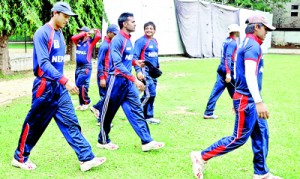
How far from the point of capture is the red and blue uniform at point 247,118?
4680 mm

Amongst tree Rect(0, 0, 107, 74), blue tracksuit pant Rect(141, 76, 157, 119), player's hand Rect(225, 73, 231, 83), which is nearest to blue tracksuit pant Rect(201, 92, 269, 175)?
blue tracksuit pant Rect(141, 76, 157, 119)

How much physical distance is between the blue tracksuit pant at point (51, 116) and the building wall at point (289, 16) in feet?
133

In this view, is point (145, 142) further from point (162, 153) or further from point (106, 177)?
point (106, 177)

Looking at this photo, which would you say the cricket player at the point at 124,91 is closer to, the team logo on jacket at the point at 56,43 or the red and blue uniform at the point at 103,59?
the team logo on jacket at the point at 56,43

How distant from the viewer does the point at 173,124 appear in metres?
8.00

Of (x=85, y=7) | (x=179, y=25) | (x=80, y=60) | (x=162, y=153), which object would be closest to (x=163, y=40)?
(x=179, y=25)

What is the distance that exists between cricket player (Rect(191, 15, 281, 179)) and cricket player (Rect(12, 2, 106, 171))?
1.66 metres

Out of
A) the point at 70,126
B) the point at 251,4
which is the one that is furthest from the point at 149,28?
the point at 251,4

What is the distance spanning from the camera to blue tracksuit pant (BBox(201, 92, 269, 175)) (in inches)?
186

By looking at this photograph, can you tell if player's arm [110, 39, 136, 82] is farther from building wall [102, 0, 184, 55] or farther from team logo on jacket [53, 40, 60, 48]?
building wall [102, 0, 184, 55]

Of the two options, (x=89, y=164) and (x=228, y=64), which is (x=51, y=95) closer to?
(x=89, y=164)

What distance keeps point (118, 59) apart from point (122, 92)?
0.47m

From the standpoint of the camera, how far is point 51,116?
5.20m

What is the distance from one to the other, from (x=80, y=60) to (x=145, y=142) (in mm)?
3547
